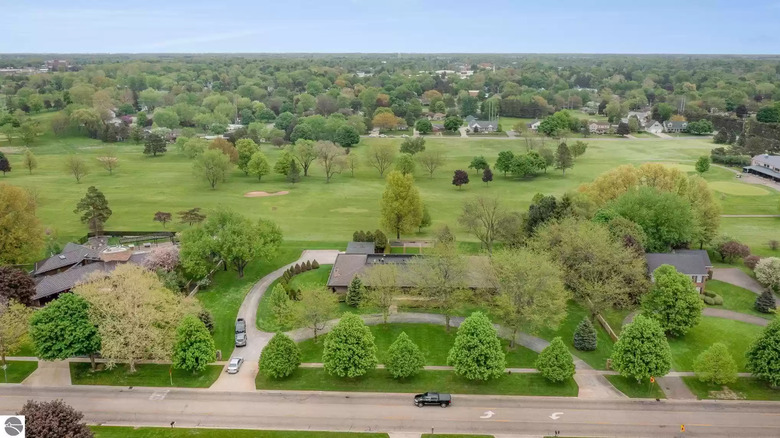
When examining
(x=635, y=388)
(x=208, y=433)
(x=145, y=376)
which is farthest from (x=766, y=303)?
(x=145, y=376)

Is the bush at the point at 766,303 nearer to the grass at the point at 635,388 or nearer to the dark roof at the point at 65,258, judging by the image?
the grass at the point at 635,388

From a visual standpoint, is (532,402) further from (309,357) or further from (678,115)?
(678,115)

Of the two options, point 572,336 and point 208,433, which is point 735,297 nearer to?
point 572,336

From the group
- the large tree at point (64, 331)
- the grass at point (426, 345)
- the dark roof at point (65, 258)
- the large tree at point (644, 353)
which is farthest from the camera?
the dark roof at point (65, 258)

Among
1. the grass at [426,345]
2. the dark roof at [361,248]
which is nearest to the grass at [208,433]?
the grass at [426,345]

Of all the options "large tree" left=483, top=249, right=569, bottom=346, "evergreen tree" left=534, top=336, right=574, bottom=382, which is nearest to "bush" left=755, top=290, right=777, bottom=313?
"large tree" left=483, top=249, right=569, bottom=346

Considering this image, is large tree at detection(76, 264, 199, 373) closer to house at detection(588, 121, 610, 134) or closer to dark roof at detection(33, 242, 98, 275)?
dark roof at detection(33, 242, 98, 275)
